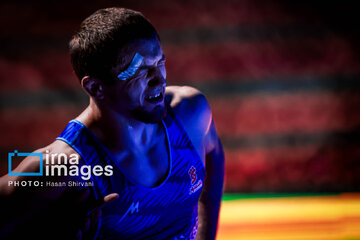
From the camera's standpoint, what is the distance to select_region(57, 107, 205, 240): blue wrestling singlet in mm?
901

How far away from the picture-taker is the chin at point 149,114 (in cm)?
94

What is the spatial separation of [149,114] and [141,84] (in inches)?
3.4

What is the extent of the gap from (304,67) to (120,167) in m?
2.08

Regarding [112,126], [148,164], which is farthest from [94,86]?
[148,164]

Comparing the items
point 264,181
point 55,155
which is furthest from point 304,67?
point 55,155

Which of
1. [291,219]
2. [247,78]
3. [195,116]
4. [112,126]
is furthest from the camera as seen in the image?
[247,78]

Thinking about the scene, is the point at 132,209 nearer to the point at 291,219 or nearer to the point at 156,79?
the point at 156,79

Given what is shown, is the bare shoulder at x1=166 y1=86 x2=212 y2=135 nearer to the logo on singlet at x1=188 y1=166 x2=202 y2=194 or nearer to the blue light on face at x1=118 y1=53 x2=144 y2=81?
the logo on singlet at x1=188 y1=166 x2=202 y2=194

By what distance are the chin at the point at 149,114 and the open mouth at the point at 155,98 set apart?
19 millimetres

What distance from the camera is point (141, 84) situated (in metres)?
0.92

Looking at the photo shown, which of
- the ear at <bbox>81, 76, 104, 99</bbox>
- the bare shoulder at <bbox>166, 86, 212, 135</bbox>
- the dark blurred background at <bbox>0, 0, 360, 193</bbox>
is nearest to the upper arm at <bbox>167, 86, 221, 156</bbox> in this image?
the bare shoulder at <bbox>166, 86, 212, 135</bbox>

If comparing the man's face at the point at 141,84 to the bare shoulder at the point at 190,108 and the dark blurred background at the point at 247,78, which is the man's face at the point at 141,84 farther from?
the dark blurred background at the point at 247,78

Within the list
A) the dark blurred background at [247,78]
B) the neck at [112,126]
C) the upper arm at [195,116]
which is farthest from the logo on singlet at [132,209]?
the dark blurred background at [247,78]

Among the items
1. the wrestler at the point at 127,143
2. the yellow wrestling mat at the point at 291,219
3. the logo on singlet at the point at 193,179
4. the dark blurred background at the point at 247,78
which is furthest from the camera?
the dark blurred background at the point at 247,78
